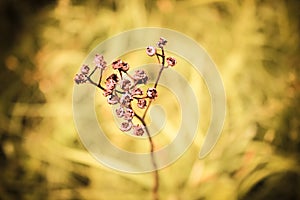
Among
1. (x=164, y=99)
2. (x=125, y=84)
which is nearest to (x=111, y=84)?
(x=125, y=84)

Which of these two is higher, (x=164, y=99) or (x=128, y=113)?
(x=164, y=99)

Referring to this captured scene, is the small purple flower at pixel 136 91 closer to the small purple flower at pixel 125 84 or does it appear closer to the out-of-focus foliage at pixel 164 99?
the small purple flower at pixel 125 84

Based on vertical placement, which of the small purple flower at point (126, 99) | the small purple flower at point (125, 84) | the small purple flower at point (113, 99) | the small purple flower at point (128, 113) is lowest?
the small purple flower at point (128, 113)

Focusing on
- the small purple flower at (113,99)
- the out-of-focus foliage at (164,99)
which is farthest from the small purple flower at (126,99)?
the out-of-focus foliage at (164,99)

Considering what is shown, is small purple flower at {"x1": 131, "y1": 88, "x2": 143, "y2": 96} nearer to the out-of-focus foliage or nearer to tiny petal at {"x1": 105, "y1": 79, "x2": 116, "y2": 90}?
tiny petal at {"x1": 105, "y1": 79, "x2": 116, "y2": 90}

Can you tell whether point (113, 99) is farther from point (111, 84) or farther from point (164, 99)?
point (164, 99)

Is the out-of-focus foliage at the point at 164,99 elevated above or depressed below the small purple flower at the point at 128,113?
above

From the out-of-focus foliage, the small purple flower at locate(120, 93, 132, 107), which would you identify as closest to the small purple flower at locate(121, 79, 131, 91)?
the small purple flower at locate(120, 93, 132, 107)

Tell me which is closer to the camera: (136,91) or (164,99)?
(136,91)

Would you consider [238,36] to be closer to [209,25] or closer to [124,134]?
[209,25]
